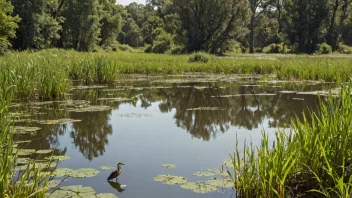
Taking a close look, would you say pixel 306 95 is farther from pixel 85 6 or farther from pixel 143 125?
pixel 85 6

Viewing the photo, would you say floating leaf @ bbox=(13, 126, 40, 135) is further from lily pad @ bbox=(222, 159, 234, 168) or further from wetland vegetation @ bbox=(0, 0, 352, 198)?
lily pad @ bbox=(222, 159, 234, 168)

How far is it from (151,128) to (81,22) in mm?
32428

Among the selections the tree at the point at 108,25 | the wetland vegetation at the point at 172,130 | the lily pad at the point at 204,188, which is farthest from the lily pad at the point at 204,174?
the tree at the point at 108,25

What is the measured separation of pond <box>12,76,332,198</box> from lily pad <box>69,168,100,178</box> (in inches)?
2.1

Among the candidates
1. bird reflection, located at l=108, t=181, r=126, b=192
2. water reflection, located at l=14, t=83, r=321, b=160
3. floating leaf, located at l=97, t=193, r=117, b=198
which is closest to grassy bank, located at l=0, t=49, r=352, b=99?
water reflection, located at l=14, t=83, r=321, b=160

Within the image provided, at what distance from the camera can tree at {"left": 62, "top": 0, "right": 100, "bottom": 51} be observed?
37.2 metres

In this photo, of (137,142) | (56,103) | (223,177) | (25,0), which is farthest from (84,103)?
(25,0)

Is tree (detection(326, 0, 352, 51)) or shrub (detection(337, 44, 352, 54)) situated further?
tree (detection(326, 0, 352, 51))

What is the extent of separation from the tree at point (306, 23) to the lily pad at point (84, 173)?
43.2 metres

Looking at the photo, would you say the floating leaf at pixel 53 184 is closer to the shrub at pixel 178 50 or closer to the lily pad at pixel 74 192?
the lily pad at pixel 74 192

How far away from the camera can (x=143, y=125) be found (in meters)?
7.57

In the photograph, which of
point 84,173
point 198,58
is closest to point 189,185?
point 84,173

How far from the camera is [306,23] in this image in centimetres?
4356

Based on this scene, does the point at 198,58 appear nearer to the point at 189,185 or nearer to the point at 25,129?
the point at 25,129
